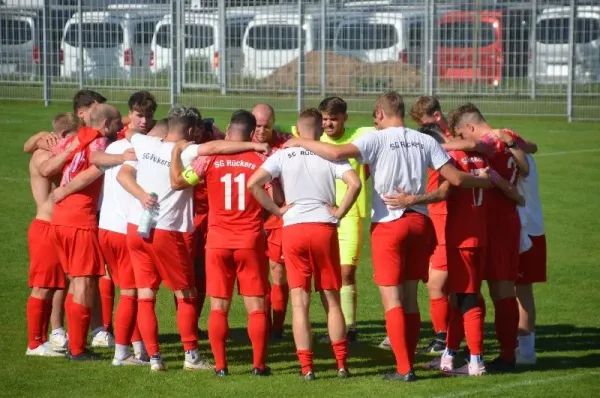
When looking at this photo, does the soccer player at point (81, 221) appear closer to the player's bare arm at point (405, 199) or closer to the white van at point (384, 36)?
the player's bare arm at point (405, 199)

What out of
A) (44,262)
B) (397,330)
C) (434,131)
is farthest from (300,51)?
(397,330)

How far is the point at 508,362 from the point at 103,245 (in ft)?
12.0

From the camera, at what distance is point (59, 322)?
36.6 feet

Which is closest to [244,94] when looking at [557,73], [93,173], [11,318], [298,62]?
[298,62]

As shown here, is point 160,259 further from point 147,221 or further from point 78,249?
point 78,249

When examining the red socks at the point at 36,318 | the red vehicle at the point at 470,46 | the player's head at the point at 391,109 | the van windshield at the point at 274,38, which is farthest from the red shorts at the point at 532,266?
the van windshield at the point at 274,38

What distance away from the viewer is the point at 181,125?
995 centimetres

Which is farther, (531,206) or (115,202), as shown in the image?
(531,206)

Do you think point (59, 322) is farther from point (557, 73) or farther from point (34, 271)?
point (557, 73)

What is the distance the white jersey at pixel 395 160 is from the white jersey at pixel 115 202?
6.91 ft

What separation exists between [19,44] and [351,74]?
26.3 feet

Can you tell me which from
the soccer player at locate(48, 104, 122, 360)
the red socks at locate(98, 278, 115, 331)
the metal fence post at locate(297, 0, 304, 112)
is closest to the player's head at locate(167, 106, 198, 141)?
the soccer player at locate(48, 104, 122, 360)

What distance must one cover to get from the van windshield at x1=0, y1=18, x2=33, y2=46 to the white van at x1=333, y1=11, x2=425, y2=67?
7449mm

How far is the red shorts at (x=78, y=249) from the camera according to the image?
34.0ft
